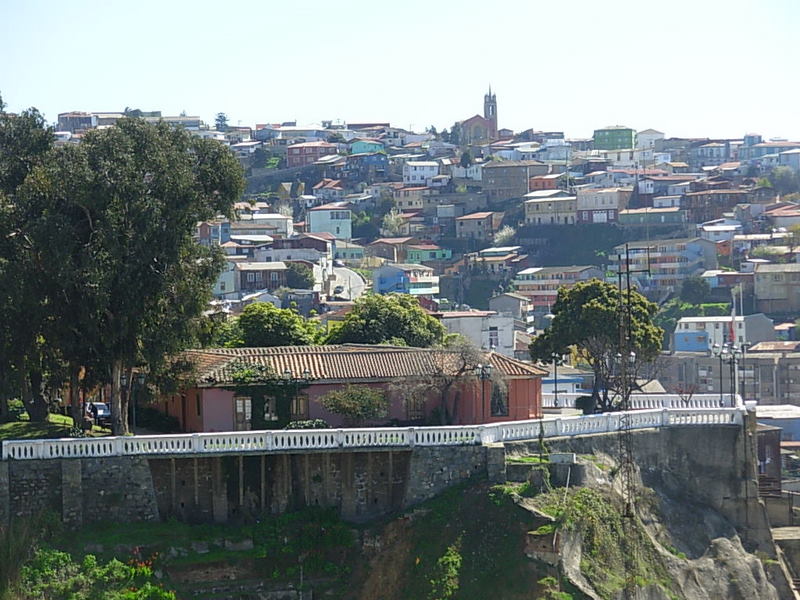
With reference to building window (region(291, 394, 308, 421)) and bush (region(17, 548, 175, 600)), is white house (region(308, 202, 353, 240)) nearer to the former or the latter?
building window (region(291, 394, 308, 421))

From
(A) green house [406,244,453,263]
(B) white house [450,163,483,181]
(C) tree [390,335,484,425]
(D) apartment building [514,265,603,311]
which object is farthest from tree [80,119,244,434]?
(B) white house [450,163,483,181]

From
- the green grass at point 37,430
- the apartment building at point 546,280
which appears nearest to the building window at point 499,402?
the green grass at point 37,430

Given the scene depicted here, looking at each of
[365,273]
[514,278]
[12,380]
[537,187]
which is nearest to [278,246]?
[365,273]

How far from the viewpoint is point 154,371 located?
39094 millimetres

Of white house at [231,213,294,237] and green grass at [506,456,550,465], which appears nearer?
green grass at [506,456,550,465]

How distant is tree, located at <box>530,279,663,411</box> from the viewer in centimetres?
4912

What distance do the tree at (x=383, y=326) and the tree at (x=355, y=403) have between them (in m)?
11.1

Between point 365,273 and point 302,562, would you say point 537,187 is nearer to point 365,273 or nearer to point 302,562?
point 365,273

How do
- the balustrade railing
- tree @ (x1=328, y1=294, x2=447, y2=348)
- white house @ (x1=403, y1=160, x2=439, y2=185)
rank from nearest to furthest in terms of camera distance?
1. the balustrade railing
2. tree @ (x1=328, y1=294, x2=447, y2=348)
3. white house @ (x1=403, y1=160, x2=439, y2=185)

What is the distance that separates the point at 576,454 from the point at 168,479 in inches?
376

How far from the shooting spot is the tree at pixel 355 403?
40344mm

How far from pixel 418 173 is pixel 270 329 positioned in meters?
140

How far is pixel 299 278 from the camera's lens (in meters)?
127

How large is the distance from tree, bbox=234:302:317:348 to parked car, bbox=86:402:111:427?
255 inches
